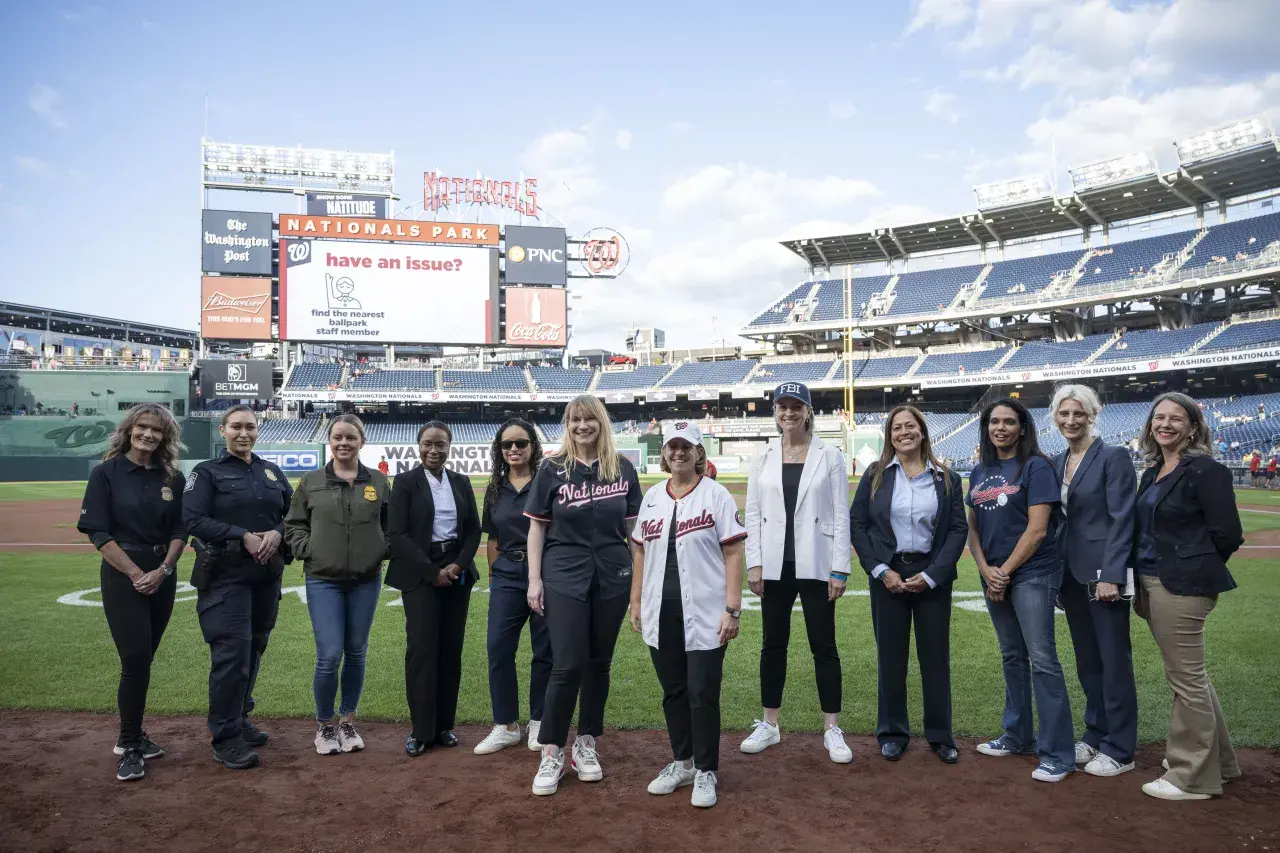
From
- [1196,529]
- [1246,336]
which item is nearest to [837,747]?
[1196,529]

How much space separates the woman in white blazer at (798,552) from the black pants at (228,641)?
3.02m

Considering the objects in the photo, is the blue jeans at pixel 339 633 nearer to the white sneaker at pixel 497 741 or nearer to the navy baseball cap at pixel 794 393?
the white sneaker at pixel 497 741

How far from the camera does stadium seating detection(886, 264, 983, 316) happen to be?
51812 mm

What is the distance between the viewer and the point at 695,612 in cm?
423

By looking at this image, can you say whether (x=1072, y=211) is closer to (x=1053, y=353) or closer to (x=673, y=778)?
(x=1053, y=353)

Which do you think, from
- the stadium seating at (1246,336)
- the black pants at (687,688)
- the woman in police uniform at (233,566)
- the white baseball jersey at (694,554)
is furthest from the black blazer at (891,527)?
the stadium seating at (1246,336)

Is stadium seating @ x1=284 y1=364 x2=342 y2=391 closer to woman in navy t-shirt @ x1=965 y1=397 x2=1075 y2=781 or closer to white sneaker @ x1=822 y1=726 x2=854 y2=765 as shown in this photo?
white sneaker @ x1=822 y1=726 x2=854 y2=765

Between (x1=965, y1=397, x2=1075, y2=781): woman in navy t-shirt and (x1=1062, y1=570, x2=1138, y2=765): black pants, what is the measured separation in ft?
0.67

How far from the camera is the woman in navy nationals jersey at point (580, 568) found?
4.39 metres

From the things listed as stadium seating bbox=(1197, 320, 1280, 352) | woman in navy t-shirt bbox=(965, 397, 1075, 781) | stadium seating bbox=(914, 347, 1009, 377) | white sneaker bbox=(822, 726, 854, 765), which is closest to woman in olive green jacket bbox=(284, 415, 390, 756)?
white sneaker bbox=(822, 726, 854, 765)

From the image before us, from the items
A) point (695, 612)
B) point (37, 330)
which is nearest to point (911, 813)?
point (695, 612)

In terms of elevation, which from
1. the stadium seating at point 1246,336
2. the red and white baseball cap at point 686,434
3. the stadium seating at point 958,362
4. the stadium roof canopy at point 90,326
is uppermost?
the stadium roof canopy at point 90,326

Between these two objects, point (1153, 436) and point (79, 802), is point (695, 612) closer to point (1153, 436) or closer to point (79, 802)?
point (1153, 436)

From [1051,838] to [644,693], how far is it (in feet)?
10.3
